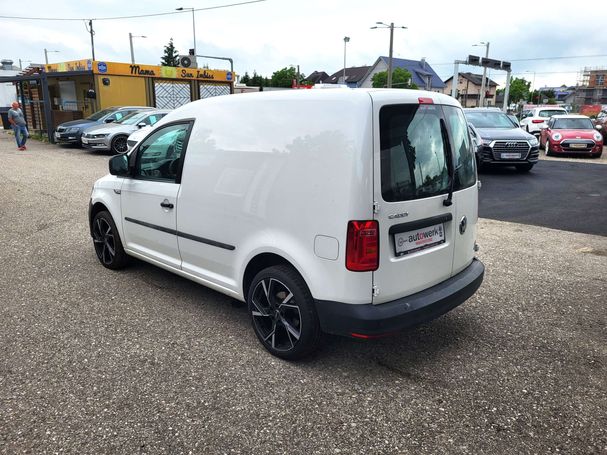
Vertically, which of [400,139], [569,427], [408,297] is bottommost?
[569,427]

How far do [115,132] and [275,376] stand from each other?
51.4ft

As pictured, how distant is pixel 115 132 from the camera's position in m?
16.9

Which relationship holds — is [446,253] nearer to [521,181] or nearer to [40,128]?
[521,181]

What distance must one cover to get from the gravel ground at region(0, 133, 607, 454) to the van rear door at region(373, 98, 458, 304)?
26.1 inches

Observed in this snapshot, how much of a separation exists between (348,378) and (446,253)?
1117 mm

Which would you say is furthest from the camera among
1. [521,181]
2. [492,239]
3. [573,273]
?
[521,181]

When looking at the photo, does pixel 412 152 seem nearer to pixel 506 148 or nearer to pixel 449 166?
pixel 449 166

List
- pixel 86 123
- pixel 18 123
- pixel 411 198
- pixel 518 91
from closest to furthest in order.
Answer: pixel 411 198 < pixel 18 123 < pixel 86 123 < pixel 518 91

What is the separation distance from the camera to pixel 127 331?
389cm

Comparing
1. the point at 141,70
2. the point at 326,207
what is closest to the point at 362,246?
the point at 326,207

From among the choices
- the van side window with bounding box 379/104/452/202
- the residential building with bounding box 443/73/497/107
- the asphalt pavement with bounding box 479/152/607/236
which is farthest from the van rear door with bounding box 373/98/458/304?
the residential building with bounding box 443/73/497/107

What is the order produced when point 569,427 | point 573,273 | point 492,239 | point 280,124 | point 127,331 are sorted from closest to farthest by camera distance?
point 569,427, point 280,124, point 127,331, point 573,273, point 492,239

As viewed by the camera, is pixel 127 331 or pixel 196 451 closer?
pixel 196 451

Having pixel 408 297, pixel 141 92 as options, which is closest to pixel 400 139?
pixel 408 297
